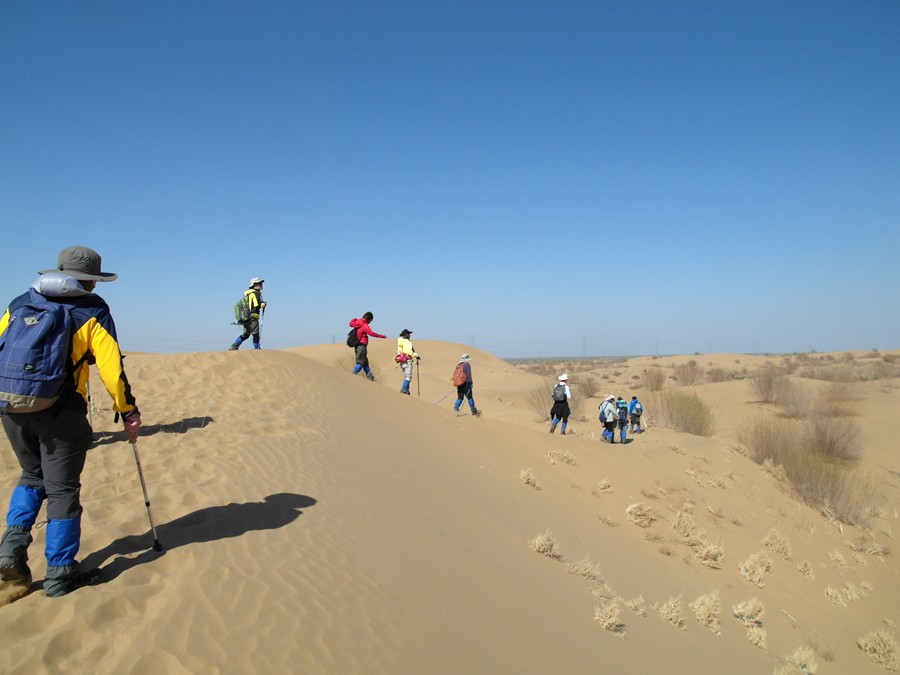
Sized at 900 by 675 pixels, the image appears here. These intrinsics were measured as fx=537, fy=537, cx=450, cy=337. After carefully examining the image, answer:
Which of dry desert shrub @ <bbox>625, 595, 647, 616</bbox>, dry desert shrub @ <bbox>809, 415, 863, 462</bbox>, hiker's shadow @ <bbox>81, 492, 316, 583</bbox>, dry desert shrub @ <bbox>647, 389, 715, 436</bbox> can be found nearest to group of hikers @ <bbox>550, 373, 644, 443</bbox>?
dry desert shrub @ <bbox>647, 389, 715, 436</bbox>

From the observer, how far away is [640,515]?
10.7m

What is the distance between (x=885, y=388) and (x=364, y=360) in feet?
92.7

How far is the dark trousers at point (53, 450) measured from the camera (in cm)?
339

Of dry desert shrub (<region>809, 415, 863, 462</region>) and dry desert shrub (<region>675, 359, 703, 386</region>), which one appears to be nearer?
dry desert shrub (<region>809, 415, 863, 462</region>)

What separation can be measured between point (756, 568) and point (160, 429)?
10249 millimetres

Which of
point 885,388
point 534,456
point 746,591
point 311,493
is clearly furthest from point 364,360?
point 885,388

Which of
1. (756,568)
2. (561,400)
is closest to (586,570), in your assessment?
(756,568)

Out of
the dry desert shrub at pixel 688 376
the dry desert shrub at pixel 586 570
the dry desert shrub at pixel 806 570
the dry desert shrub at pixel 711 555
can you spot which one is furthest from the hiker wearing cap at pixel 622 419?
the dry desert shrub at pixel 688 376

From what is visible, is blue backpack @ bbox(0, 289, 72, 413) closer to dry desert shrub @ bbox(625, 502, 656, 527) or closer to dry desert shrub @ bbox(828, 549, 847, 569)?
dry desert shrub @ bbox(625, 502, 656, 527)

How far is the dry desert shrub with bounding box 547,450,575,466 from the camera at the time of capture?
12242 mm

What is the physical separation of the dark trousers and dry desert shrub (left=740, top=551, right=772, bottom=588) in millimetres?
10048

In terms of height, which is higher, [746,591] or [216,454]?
[216,454]

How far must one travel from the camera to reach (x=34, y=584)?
361 cm

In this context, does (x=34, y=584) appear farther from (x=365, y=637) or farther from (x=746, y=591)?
(x=746, y=591)
